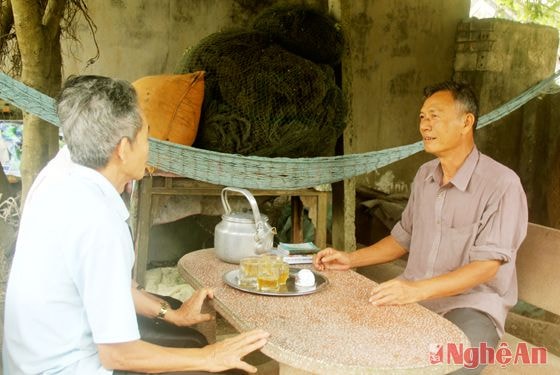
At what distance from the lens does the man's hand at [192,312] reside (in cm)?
178

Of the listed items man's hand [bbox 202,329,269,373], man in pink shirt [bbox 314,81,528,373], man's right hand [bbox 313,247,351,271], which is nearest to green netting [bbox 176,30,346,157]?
man in pink shirt [bbox 314,81,528,373]

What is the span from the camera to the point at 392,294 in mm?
1728

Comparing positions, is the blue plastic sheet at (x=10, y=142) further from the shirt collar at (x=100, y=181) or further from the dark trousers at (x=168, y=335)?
the shirt collar at (x=100, y=181)

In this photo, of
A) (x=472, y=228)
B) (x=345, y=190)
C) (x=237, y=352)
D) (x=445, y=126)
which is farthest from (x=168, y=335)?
(x=345, y=190)

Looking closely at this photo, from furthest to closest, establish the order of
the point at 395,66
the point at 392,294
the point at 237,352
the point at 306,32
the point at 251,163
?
A: 1. the point at 395,66
2. the point at 306,32
3. the point at 251,163
4. the point at 392,294
5. the point at 237,352

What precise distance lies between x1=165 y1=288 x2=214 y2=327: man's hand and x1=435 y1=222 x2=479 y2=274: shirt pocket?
890 millimetres

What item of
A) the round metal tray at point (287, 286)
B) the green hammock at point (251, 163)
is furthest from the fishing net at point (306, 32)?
the round metal tray at point (287, 286)

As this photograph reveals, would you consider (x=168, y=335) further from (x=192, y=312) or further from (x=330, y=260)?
(x=330, y=260)

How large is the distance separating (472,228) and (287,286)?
0.73m

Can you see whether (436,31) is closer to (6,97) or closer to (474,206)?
(474,206)

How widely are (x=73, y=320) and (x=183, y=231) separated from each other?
348cm

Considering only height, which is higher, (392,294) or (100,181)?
(100,181)

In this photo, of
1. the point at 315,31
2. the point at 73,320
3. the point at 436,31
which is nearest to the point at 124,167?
the point at 73,320

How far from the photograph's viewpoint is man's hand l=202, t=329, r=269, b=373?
56.8 inches
